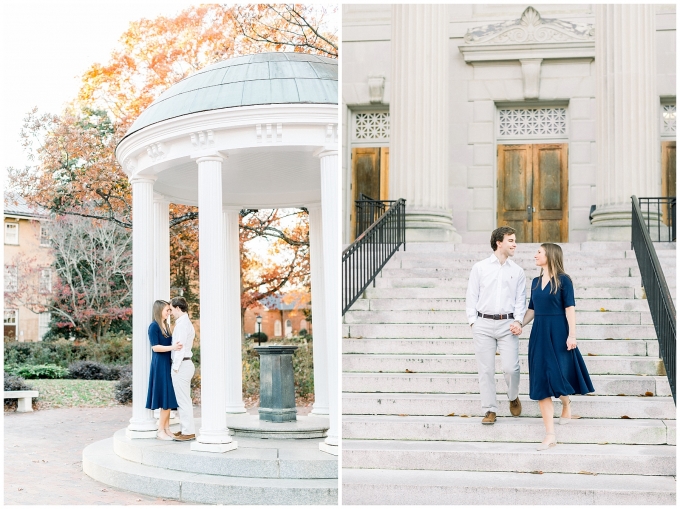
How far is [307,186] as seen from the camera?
11023mm

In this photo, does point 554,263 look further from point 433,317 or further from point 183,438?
point 183,438

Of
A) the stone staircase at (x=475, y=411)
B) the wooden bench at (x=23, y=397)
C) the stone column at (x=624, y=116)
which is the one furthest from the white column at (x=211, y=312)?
the wooden bench at (x=23, y=397)

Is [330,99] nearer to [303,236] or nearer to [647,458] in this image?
[647,458]

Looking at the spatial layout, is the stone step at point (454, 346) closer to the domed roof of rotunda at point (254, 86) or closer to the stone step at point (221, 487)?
the stone step at point (221, 487)

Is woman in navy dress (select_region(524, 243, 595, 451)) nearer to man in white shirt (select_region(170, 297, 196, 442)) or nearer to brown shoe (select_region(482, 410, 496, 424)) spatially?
brown shoe (select_region(482, 410, 496, 424))

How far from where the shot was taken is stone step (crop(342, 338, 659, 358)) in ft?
26.2

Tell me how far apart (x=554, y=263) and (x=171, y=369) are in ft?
15.4

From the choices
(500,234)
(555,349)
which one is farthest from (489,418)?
(500,234)

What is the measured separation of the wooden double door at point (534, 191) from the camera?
15703mm

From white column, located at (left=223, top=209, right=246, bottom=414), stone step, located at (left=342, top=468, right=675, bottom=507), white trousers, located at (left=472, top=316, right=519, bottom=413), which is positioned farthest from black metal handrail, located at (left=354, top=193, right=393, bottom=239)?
stone step, located at (left=342, top=468, right=675, bottom=507)

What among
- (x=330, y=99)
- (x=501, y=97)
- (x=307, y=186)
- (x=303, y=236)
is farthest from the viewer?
(x=303, y=236)

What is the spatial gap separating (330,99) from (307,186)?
3055mm

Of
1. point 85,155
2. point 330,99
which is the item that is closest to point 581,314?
point 330,99

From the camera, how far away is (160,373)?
918 centimetres
